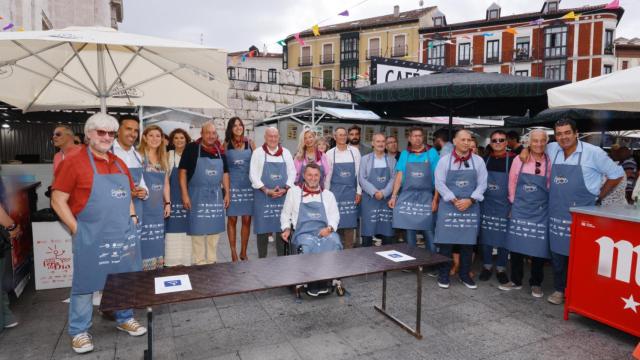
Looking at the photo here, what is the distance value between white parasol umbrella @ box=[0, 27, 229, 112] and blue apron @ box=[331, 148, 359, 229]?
5.43ft

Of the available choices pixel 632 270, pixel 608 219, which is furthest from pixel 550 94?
pixel 632 270

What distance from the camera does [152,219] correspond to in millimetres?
4031

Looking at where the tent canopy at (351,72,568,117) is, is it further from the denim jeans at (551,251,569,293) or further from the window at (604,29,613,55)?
the window at (604,29,613,55)

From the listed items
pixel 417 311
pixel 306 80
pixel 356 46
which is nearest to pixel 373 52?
pixel 356 46

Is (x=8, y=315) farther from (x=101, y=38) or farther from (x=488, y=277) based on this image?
(x=488, y=277)

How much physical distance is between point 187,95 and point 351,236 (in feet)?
8.57

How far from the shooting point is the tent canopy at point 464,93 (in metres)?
4.13

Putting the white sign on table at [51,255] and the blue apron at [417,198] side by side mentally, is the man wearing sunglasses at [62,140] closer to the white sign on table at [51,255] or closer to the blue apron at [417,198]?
the white sign on table at [51,255]

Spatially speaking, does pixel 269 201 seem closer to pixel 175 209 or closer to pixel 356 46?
pixel 175 209

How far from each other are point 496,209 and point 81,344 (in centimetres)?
419

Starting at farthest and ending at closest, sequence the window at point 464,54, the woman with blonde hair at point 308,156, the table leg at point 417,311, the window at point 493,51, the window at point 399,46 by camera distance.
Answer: the window at point 399,46, the window at point 464,54, the window at point 493,51, the woman with blonde hair at point 308,156, the table leg at point 417,311

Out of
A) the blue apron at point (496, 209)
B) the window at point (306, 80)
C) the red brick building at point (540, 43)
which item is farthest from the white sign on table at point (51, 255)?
the red brick building at point (540, 43)

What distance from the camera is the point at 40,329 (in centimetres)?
327

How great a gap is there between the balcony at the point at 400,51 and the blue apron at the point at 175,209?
117ft
